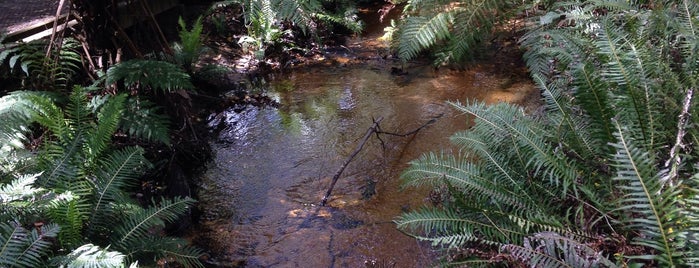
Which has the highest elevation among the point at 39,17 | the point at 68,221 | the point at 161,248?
the point at 39,17

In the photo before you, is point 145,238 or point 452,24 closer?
point 145,238

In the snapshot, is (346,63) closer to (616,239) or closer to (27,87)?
(27,87)

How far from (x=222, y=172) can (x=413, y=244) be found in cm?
146

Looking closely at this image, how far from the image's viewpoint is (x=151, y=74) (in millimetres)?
2830

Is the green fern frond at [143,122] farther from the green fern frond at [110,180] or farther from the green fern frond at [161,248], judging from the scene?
the green fern frond at [161,248]

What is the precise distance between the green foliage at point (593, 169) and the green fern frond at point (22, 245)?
1328 mm

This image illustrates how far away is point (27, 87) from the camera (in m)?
3.10

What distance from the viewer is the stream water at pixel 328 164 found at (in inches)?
107

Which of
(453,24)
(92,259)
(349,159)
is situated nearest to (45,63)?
(92,259)

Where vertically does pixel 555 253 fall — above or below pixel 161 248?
below

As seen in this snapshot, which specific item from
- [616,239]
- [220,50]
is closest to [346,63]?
[220,50]

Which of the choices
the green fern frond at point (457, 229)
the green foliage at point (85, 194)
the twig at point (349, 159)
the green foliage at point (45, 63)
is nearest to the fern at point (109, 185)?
the green foliage at point (85, 194)

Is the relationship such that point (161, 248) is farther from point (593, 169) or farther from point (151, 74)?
point (593, 169)

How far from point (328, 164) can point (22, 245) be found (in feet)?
6.36
